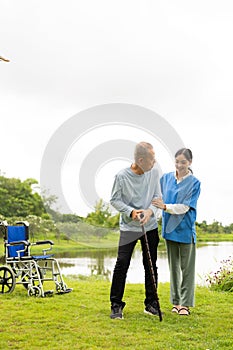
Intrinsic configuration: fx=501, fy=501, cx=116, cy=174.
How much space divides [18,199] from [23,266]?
16.6m

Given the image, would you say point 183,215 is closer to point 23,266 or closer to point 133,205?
point 133,205

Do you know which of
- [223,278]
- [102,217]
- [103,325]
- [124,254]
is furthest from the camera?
[223,278]

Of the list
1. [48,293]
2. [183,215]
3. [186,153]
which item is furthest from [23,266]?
[186,153]

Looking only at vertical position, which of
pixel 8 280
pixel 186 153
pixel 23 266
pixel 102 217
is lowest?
pixel 8 280

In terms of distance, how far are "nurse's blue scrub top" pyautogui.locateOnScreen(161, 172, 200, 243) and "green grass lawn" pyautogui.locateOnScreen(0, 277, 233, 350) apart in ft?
2.11

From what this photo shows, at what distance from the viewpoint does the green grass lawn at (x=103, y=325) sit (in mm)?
3197

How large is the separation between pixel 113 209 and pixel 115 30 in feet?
9.63

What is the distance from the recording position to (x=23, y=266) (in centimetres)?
559

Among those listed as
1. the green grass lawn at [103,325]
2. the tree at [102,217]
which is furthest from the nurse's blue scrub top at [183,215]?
the green grass lawn at [103,325]

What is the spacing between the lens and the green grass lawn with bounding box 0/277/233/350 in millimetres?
3197

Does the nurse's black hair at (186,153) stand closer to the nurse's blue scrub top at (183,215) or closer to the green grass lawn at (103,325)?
the nurse's blue scrub top at (183,215)

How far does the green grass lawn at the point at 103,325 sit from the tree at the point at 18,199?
16.8 metres

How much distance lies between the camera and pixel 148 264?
154 inches

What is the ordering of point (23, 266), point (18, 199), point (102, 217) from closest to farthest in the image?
point (102, 217), point (23, 266), point (18, 199)
